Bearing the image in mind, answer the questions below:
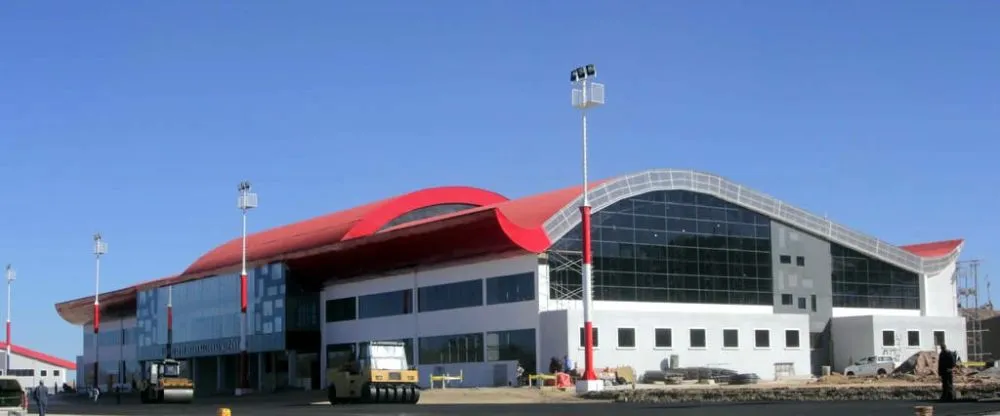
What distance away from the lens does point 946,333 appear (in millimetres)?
78875

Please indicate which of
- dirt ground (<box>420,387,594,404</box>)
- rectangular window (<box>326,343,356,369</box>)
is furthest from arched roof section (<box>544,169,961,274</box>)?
rectangular window (<box>326,343,356,369</box>)

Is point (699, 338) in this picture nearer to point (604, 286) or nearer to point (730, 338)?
point (730, 338)

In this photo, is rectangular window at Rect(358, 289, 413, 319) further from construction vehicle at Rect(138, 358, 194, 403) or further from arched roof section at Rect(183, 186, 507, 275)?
construction vehicle at Rect(138, 358, 194, 403)

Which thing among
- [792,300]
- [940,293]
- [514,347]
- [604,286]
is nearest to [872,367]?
[792,300]

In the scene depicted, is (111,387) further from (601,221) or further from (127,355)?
(601,221)

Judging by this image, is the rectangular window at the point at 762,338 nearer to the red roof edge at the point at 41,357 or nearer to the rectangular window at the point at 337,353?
the rectangular window at the point at 337,353

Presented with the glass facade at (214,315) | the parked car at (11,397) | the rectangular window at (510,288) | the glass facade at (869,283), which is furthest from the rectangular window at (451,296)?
the parked car at (11,397)

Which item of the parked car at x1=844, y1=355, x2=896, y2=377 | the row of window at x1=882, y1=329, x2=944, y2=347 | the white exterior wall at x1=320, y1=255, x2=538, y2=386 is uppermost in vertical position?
the white exterior wall at x1=320, y1=255, x2=538, y2=386

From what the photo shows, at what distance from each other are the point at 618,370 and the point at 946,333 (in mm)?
26857

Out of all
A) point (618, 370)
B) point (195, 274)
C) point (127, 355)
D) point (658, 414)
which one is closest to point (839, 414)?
point (658, 414)

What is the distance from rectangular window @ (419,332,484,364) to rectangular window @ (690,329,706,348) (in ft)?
40.3

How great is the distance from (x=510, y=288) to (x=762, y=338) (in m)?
16.4

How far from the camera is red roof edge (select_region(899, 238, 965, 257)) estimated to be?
83875 millimetres

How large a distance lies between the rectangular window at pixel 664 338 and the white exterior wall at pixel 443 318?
7.44 m
